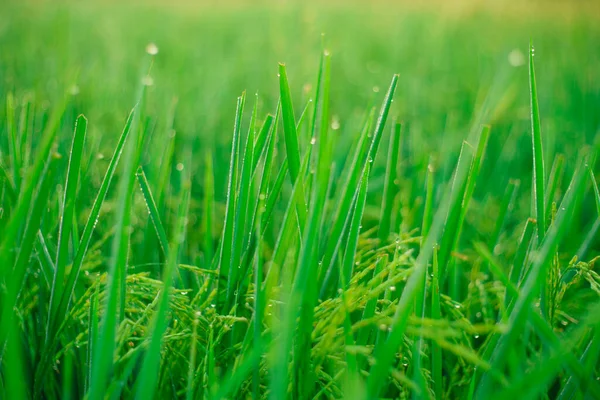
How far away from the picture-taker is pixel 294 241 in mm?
483

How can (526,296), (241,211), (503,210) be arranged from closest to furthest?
1. (526,296)
2. (241,211)
3. (503,210)

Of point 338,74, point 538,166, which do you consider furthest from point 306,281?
point 338,74

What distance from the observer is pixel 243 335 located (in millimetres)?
475

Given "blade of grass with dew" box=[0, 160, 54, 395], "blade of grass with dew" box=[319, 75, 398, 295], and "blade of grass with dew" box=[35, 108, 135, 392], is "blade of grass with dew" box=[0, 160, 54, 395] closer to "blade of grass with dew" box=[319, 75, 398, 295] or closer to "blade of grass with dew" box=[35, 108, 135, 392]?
"blade of grass with dew" box=[35, 108, 135, 392]

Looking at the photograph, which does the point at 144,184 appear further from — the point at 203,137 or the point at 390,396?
the point at 203,137

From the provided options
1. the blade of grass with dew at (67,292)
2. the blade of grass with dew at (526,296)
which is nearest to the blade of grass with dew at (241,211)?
the blade of grass with dew at (67,292)

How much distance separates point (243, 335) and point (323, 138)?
0.20 metres

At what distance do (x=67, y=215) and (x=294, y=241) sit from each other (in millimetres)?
202

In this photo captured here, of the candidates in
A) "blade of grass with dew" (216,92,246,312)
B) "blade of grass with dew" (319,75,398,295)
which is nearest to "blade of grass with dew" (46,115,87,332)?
"blade of grass with dew" (216,92,246,312)

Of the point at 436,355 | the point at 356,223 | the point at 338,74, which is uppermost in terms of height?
the point at 338,74

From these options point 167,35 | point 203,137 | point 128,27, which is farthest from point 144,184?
point 128,27

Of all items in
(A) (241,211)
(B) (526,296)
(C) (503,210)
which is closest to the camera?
(B) (526,296)

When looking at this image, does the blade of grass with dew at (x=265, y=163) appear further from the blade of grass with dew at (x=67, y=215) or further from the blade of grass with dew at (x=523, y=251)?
the blade of grass with dew at (x=523, y=251)

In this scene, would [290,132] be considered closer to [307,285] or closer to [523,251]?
[307,285]
